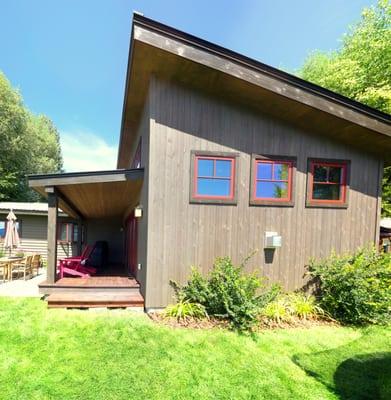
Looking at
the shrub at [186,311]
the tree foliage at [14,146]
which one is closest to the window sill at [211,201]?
the shrub at [186,311]

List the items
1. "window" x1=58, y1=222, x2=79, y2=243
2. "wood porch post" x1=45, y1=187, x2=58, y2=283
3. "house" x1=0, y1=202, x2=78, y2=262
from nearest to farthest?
"wood porch post" x1=45, y1=187, x2=58, y2=283 → "house" x1=0, y1=202, x2=78, y2=262 → "window" x1=58, y1=222, x2=79, y2=243

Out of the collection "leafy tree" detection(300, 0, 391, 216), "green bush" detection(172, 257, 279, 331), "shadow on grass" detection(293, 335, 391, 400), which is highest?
"leafy tree" detection(300, 0, 391, 216)

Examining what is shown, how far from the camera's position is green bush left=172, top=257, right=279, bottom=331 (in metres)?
4.95

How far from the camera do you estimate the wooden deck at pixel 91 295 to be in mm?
5668

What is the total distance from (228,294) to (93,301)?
9.26 feet

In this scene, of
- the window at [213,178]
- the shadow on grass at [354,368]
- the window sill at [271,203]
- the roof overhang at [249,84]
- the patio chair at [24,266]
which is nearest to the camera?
the shadow on grass at [354,368]

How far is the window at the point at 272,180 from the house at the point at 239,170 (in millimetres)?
22

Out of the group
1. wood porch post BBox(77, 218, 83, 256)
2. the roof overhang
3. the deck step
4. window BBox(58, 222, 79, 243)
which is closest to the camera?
the roof overhang

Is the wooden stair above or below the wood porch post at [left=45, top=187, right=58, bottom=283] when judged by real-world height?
below

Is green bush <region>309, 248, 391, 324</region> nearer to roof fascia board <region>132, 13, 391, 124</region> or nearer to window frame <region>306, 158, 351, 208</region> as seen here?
window frame <region>306, 158, 351, 208</region>

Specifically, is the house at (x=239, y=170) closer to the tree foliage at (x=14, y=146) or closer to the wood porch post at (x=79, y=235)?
the wood porch post at (x=79, y=235)

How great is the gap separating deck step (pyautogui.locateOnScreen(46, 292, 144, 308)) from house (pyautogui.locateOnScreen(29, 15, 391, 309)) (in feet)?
0.29

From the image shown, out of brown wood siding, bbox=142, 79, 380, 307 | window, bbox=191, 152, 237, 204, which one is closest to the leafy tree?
brown wood siding, bbox=142, 79, 380, 307

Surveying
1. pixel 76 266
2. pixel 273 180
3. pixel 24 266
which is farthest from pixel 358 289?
pixel 24 266
